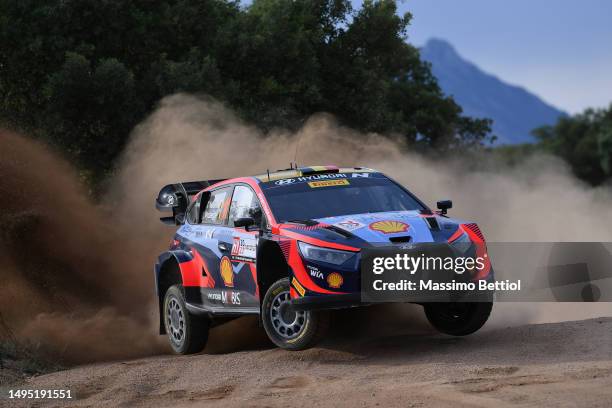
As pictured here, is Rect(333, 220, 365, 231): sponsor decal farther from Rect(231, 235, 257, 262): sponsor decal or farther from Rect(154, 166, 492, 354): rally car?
Rect(231, 235, 257, 262): sponsor decal

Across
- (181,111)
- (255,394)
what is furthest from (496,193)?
(255,394)

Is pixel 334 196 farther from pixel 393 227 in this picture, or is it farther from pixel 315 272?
pixel 315 272

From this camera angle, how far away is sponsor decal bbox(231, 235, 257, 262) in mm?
10336

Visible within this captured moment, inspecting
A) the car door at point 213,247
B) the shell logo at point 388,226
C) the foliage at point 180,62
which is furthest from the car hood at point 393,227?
the foliage at point 180,62

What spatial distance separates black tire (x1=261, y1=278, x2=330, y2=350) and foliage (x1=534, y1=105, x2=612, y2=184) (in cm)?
7090

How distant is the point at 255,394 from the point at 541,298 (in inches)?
210

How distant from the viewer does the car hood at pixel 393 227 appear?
9.52 meters

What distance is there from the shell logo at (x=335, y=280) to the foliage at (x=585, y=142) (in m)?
71.3

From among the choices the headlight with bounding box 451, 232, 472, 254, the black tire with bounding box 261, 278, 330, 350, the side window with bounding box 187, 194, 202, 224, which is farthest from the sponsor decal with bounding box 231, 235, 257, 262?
the headlight with bounding box 451, 232, 472, 254

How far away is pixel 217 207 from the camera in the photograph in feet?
37.8

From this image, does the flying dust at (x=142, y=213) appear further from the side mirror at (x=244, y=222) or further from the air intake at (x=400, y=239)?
the side mirror at (x=244, y=222)

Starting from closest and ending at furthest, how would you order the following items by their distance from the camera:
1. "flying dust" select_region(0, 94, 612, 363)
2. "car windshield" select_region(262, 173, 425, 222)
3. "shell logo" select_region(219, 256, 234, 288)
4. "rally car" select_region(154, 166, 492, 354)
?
1. "rally car" select_region(154, 166, 492, 354)
2. "car windshield" select_region(262, 173, 425, 222)
3. "shell logo" select_region(219, 256, 234, 288)
4. "flying dust" select_region(0, 94, 612, 363)

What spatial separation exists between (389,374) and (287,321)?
1388mm

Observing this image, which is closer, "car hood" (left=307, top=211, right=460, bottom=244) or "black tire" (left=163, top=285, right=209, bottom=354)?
"car hood" (left=307, top=211, right=460, bottom=244)
